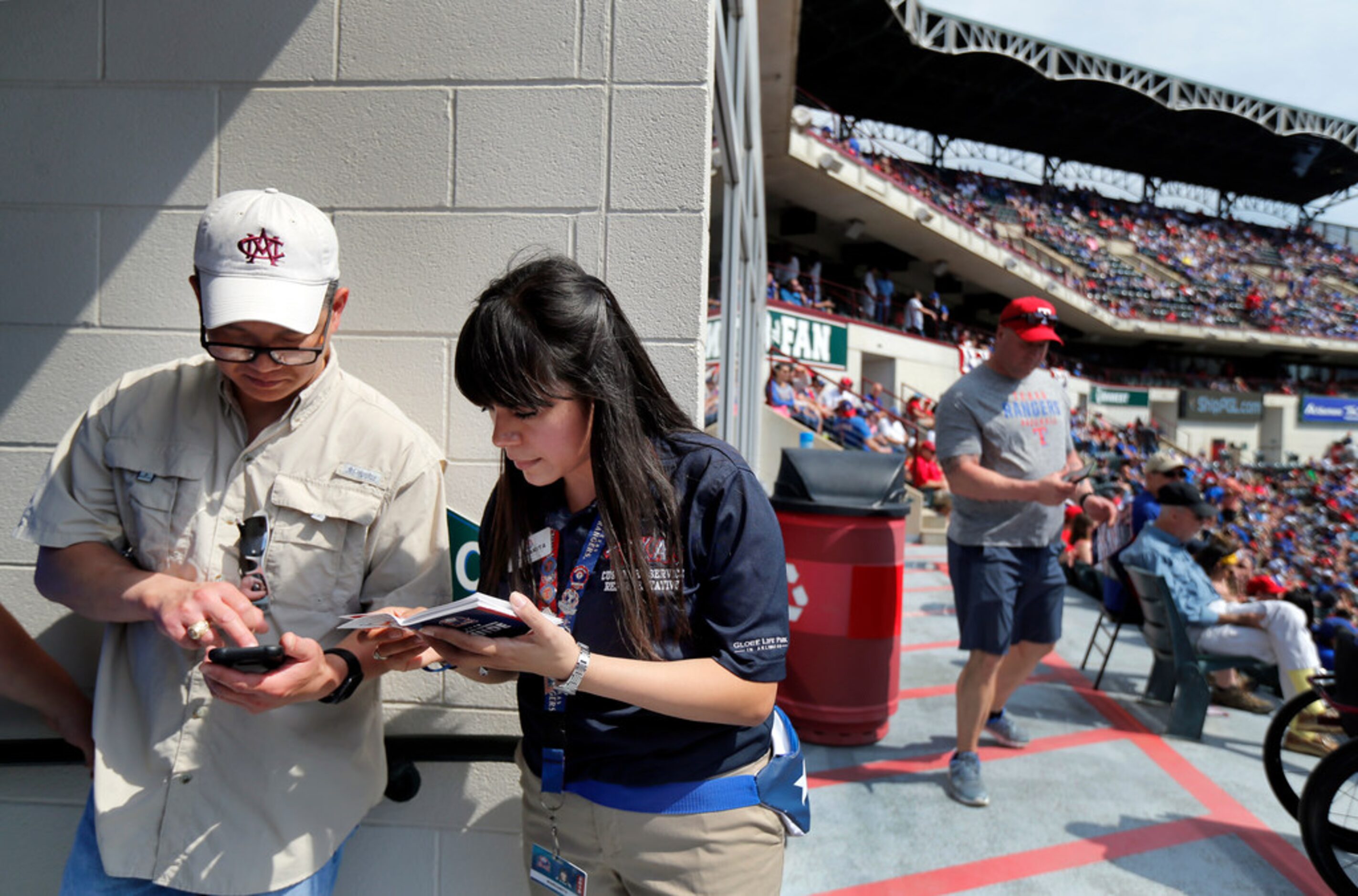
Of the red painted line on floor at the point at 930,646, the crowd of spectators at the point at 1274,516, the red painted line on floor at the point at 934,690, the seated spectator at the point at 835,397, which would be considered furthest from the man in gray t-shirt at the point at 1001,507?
the seated spectator at the point at 835,397

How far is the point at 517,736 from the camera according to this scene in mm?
Result: 2172

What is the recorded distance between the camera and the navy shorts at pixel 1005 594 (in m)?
3.33

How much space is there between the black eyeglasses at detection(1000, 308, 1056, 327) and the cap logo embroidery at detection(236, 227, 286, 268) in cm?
271

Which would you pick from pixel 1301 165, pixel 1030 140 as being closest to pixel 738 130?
pixel 1030 140

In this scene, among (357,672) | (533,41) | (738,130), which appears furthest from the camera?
(738,130)

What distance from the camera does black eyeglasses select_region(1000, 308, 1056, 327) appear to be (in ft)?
10.8

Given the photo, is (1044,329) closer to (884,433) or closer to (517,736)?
(517,736)

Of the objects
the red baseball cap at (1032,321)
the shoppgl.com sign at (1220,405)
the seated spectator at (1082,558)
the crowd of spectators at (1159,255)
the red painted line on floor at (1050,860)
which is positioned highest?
the crowd of spectators at (1159,255)

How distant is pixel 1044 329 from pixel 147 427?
3040 mm

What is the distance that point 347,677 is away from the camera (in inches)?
60.8

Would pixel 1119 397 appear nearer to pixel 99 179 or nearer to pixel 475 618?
pixel 99 179

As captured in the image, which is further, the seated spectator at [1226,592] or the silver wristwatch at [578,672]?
the seated spectator at [1226,592]

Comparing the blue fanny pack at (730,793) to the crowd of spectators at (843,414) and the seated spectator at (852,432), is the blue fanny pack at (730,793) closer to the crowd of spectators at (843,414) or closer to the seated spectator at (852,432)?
the crowd of spectators at (843,414)

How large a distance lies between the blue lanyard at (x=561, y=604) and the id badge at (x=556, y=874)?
155 mm
